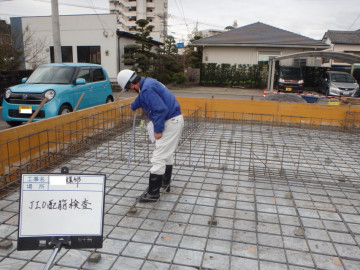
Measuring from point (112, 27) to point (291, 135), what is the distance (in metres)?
12.6

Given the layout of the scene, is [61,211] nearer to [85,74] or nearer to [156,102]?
[156,102]

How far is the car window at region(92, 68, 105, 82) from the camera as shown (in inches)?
274

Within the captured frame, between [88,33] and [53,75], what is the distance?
10952 millimetres

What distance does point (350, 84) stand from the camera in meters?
13.2

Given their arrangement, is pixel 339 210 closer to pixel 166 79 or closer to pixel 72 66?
pixel 72 66

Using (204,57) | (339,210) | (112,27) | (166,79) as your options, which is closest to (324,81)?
(204,57)

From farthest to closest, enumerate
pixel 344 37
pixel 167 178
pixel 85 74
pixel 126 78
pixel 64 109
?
pixel 344 37, pixel 85 74, pixel 64 109, pixel 167 178, pixel 126 78

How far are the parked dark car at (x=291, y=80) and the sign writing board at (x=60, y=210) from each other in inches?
553

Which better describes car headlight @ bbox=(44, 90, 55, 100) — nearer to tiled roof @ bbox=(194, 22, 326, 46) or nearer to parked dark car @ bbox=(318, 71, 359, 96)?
parked dark car @ bbox=(318, 71, 359, 96)

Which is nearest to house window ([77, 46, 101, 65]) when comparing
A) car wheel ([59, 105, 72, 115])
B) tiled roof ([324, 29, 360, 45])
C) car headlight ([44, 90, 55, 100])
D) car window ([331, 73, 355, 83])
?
car wheel ([59, 105, 72, 115])

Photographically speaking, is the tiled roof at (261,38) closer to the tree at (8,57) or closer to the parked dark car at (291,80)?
the parked dark car at (291,80)

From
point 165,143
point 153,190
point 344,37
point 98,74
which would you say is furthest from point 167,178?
point 344,37

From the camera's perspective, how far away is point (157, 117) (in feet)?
9.32

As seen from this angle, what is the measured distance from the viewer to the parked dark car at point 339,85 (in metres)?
13.0
